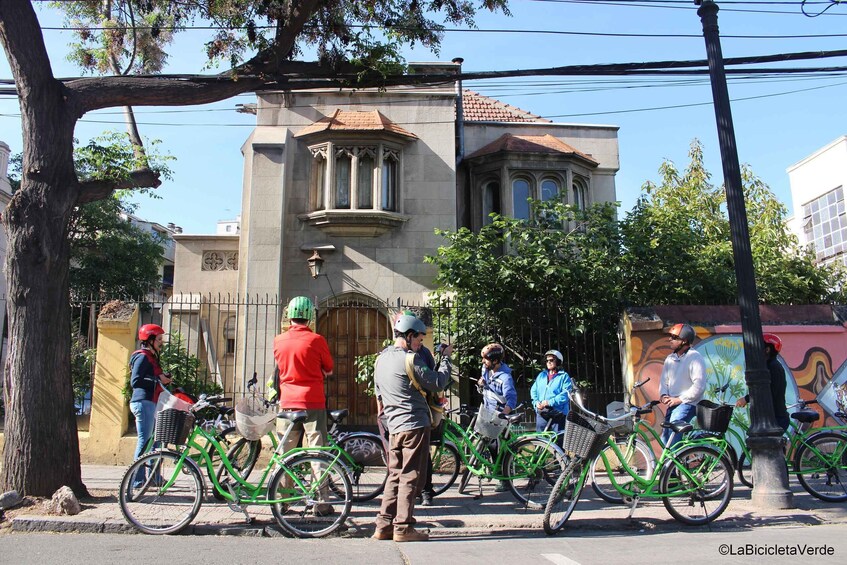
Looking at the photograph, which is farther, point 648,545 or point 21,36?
point 21,36

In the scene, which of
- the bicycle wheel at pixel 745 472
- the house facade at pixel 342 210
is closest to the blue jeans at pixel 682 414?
the bicycle wheel at pixel 745 472

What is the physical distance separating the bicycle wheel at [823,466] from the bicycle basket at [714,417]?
138 centimetres

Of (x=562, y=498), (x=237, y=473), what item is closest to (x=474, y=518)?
(x=562, y=498)

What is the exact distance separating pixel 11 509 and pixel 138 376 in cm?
173

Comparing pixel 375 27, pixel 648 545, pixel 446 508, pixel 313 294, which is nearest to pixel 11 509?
pixel 446 508

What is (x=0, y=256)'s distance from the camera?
105 ft

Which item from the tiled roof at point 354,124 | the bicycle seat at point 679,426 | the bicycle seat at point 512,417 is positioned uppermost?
the tiled roof at point 354,124

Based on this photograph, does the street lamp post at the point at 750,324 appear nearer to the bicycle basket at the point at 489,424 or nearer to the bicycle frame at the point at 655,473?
the bicycle frame at the point at 655,473

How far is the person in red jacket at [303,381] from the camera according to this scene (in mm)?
6367

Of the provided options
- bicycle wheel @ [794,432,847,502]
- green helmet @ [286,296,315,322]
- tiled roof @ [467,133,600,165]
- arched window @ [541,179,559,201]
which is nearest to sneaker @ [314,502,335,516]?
green helmet @ [286,296,315,322]

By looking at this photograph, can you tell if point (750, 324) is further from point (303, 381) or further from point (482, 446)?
point (303, 381)

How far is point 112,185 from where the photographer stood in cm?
773

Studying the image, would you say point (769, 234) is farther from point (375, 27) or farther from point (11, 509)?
point (11, 509)

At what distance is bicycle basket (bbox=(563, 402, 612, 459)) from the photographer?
5.91m
